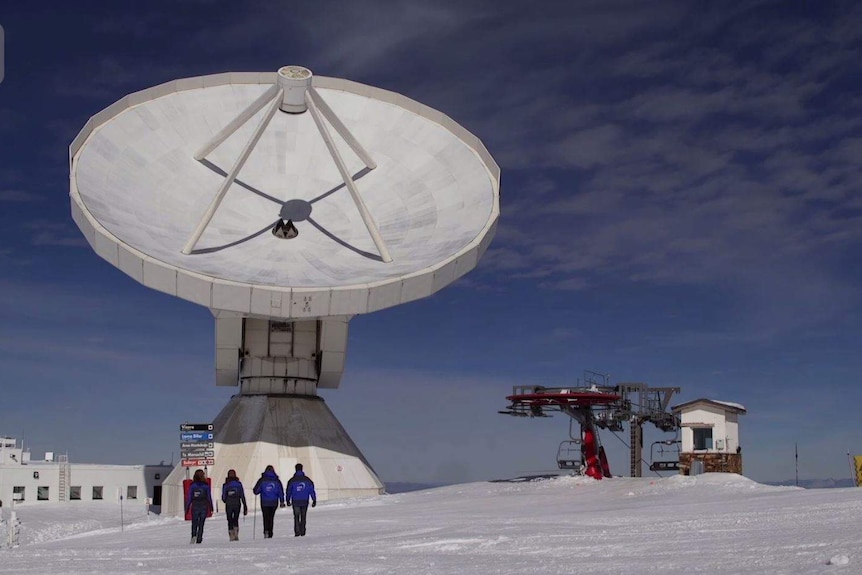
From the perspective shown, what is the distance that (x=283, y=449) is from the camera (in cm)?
3497

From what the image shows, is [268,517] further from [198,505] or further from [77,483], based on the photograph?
A: [77,483]

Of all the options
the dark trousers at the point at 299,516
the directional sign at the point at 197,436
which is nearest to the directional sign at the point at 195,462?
the directional sign at the point at 197,436

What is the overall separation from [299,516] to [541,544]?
6.26 metres

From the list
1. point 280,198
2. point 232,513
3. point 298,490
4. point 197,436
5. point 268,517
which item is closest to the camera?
point 298,490

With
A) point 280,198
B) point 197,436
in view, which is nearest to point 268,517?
point 197,436

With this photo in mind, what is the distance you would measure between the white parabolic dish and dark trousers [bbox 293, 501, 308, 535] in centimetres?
1137

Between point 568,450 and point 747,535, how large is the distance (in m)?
29.7

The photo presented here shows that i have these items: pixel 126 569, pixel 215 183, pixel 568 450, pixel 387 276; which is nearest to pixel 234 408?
pixel 215 183

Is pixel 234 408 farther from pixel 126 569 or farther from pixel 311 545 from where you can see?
pixel 126 569

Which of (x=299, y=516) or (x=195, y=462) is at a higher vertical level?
(x=195, y=462)

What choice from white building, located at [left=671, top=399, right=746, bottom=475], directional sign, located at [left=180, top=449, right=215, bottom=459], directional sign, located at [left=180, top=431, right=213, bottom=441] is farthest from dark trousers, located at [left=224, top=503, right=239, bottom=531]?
white building, located at [left=671, top=399, right=746, bottom=475]

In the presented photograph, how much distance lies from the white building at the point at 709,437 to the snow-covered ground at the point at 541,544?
1233 cm

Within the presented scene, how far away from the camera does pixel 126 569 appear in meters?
10.7

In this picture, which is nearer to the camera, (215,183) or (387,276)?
(387,276)
